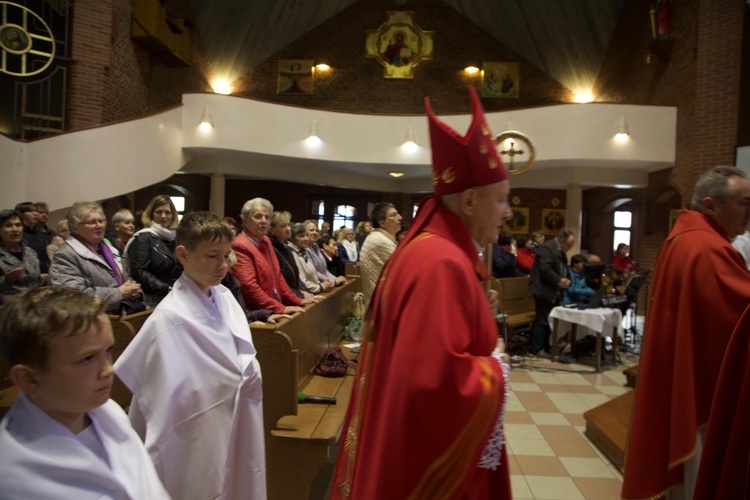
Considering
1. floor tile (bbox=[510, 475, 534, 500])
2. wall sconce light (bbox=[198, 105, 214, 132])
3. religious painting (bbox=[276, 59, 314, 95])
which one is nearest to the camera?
floor tile (bbox=[510, 475, 534, 500])

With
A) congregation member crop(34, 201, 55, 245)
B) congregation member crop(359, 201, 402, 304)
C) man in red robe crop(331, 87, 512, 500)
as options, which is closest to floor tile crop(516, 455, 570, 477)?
congregation member crop(359, 201, 402, 304)

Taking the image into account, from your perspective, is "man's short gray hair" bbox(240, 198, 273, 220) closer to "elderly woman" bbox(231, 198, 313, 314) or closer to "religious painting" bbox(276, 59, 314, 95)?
"elderly woman" bbox(231, 198, 313, 314)

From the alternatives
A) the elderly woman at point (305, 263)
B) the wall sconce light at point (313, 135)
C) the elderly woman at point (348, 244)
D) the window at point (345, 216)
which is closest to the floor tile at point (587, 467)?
the elderly woman at point (305, 263)

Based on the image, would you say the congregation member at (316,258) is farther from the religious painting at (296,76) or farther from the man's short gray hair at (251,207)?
the religious painting at (296,76)

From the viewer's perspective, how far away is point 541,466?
3.93 metres

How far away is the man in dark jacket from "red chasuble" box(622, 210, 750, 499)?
4697 millimetres

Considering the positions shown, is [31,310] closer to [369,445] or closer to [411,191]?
[369,445]

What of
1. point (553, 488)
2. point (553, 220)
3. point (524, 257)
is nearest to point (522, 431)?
point (553, 488)

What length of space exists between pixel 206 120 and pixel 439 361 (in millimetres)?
10889

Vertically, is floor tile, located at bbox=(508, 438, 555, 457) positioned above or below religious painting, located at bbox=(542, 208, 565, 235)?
below

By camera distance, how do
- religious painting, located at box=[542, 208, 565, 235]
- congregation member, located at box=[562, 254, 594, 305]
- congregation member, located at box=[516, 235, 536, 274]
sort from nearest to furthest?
congregation member, located at box=[562, 254, 594, 305] → congregation member, located at box=[516, 235, 536, 274] → religious painting, located at box=[542, 208, 565, 235]

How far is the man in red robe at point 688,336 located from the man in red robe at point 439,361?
1190 millimetres

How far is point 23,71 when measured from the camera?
8711mm

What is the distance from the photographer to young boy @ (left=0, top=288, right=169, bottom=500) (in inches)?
42.5
